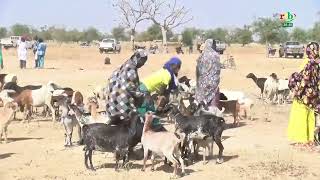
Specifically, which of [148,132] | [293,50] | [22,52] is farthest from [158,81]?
[293,50]

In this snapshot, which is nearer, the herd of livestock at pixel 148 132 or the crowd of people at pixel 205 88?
the herd of livestock at pixel 148 132

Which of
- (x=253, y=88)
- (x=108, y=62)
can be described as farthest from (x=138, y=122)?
(x=108, y=62)

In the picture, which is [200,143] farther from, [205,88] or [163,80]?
[205,88]

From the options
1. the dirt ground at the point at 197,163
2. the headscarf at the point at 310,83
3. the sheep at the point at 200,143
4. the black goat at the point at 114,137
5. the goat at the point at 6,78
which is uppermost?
the headscarf at the point at 310,83

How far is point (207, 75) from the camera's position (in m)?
Result: 10.8

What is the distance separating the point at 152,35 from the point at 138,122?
225 feet

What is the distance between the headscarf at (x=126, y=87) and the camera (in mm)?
8531

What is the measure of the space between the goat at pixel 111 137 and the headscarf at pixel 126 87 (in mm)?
467

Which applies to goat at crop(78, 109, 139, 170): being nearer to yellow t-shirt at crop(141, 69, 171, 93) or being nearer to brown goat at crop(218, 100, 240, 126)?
yellow t-shirt at crop(141, 69, 171, 93)

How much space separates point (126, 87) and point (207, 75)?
2.71 m

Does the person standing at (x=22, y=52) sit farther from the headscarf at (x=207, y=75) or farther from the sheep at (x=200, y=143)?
the sheep at (x=200, y=143)

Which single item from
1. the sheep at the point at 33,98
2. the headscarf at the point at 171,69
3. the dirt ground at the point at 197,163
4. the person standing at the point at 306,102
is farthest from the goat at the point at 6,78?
the person standing at the point at 306,102

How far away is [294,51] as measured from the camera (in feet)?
138

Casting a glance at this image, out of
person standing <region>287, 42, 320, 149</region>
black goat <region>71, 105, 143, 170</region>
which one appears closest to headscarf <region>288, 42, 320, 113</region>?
person standing <region>287, 42, 320, 149</region>
